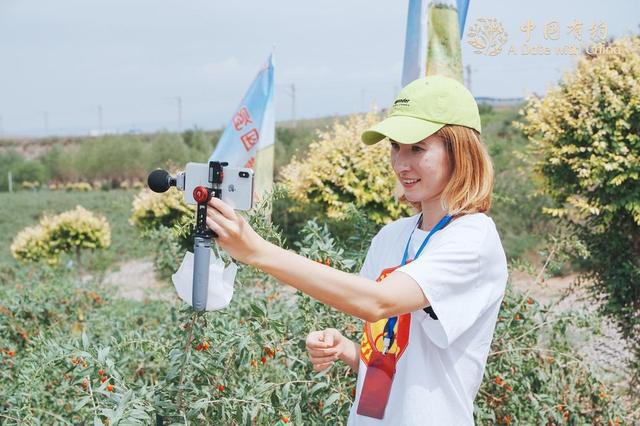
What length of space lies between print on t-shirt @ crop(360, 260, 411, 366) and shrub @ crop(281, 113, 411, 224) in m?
5.09

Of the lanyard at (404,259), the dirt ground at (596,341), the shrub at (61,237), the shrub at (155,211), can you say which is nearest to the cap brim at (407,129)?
the lanyard at (404,259)

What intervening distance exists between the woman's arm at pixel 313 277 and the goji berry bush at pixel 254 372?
551mm

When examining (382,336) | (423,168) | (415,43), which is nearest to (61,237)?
(415,43)

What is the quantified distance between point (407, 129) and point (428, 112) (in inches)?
2.0

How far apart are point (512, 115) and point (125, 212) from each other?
479 inches

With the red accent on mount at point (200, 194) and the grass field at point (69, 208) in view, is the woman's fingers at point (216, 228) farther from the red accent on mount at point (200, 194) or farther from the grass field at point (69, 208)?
the grass field at point (69, 208)

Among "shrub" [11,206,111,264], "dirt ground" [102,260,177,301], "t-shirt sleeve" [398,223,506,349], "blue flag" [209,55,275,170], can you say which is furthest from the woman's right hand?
"shrub" [11,206,111,264]

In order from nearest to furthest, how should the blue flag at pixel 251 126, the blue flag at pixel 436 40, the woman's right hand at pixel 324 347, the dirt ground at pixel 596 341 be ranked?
the woman's right hand at pixel 324 347, the dirt ground at pixel 596 341, the blue flag at pixel 436 40, the blue flag at pixel 251 126

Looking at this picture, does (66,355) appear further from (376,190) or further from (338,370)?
(376,190)

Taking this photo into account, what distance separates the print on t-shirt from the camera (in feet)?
4.02

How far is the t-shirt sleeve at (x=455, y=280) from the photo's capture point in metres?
1.10

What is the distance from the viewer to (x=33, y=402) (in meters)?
2.19

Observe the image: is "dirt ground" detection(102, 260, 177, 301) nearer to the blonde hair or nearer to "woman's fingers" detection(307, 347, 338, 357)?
"woman's fingers" detection(307, 347, 338, 357)

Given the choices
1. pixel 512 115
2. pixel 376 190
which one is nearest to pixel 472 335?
pixel 376 190
